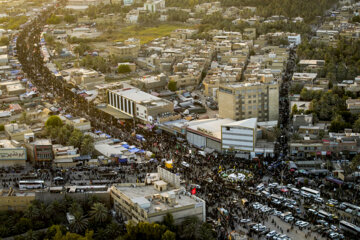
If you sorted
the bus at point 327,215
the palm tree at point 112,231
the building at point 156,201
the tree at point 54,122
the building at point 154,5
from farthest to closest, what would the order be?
the building at point 154,5, the tree at point 54,122, the bus at point 327,215, the palm tree at point 112,231, the building at point 156,201

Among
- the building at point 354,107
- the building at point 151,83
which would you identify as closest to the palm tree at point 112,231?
the building at point 354,107

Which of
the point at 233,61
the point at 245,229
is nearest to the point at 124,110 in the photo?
the point at 233,61

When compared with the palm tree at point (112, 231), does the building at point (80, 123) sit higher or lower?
higher

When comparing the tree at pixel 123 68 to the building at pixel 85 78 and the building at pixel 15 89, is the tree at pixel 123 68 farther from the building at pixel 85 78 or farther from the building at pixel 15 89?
the building at pixel 15 89

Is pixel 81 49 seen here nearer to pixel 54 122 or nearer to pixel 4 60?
pixel 4 60

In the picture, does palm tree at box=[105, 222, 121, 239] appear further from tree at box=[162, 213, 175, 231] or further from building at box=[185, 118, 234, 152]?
building at box=[185, 118, 234, 152]

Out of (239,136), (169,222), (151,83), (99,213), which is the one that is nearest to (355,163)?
(239,136)

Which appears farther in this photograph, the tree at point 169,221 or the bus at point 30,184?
the bus at point 30,184
